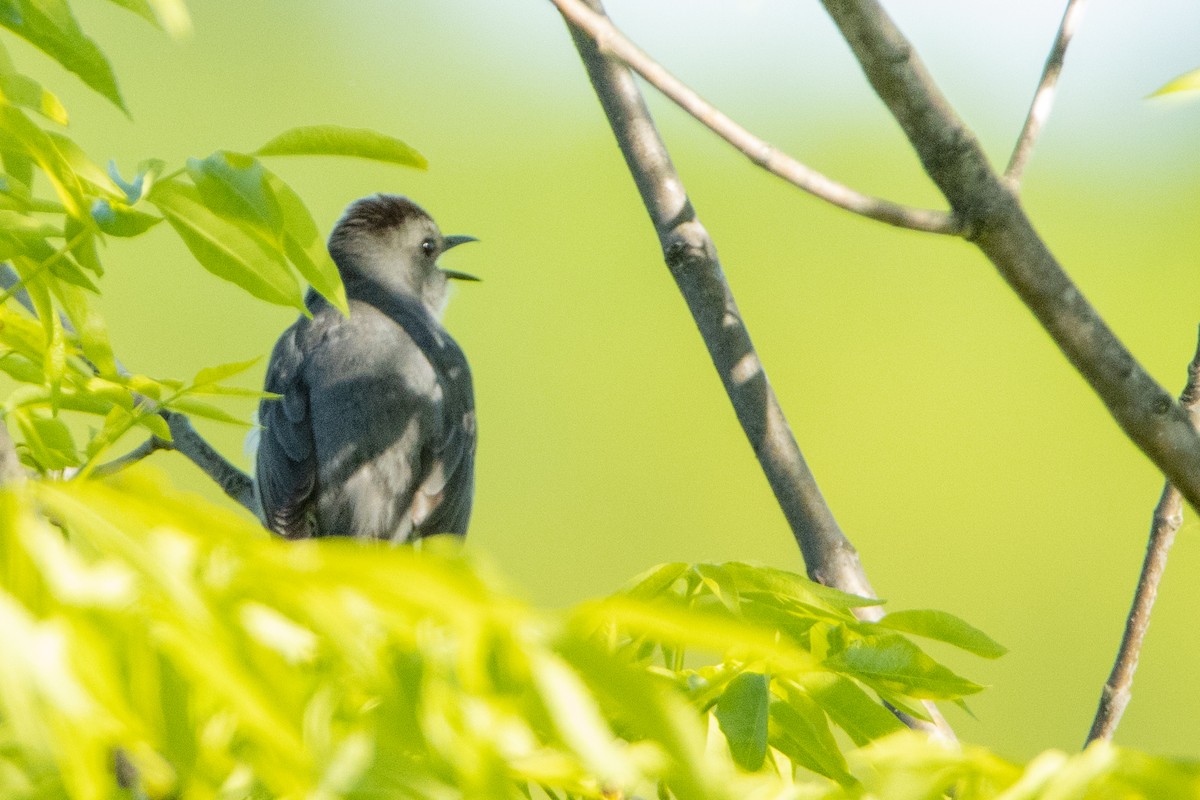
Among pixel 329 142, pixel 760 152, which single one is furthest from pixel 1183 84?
pixel 329 142

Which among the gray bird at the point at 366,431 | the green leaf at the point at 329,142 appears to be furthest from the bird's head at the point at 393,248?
the green leaf at the point at 329,142

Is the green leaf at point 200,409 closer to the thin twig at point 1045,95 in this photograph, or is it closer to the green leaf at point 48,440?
the green leaf at point 48,440

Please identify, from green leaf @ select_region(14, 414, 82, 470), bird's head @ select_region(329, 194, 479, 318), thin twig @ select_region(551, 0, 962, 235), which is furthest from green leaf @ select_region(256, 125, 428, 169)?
bird's head @ select_region(329, 194, 479, 318)

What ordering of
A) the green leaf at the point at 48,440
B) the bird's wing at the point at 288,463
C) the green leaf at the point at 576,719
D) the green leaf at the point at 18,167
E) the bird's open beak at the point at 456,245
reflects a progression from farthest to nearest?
the bird's open beak at the point at 456,245
the bird's wing at the point at 288,463
the green leaf at the point at 48,440
the green leaf at the point at 18,167
the green leaf at the point at 576,719

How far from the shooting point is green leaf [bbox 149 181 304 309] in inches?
36.5

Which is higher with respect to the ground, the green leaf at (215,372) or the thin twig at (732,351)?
the thin twig at (732,351)

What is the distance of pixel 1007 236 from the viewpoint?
1.10m

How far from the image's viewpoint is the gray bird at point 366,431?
2877 millimetres

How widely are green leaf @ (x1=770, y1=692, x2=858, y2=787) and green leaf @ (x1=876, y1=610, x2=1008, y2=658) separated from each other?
0.34 feet

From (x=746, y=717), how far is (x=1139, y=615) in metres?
1.00

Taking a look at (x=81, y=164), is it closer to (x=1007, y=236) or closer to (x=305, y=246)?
(x=305, y=246)

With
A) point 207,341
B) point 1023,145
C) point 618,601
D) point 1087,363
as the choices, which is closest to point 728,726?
point 618,601

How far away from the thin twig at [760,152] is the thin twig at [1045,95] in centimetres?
14

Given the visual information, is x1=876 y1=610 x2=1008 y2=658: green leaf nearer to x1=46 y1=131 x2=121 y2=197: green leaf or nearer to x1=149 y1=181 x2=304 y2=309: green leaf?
x1=149 y1=181 x2=304 y2=309: green leaf
